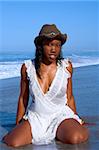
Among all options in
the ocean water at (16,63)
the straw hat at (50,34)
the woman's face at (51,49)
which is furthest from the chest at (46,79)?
the ocean water at (16,63)

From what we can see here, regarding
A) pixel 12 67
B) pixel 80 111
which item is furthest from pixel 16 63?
pixel 80 111

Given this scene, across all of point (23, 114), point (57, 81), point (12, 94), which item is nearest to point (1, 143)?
point (23, 114)

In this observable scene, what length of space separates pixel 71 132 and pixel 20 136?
0.56 m

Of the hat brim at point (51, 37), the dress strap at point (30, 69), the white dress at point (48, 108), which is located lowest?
the white dress at point (48, 108)

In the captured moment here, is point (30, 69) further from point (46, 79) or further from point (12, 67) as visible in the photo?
point (12, 67)

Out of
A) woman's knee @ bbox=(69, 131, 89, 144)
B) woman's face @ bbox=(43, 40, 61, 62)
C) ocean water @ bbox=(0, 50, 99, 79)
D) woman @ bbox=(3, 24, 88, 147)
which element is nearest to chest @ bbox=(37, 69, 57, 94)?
woman @ bbox=(3, 24, 88, 147)

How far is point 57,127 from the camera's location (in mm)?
4645

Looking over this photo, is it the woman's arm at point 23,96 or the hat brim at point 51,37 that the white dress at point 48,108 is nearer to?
the woman's arm at point 23,96

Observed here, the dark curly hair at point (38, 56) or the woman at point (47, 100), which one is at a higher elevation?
the dark curly hair at point (38, 56)

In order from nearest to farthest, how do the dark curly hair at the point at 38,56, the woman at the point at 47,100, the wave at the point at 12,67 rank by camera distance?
the woman at the point at 47,100
the dark curly hair at the point at 38,56
the wave at the point at 12,67

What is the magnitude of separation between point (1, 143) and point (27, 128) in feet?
1.08

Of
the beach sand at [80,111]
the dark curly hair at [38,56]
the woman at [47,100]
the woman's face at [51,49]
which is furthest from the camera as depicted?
the dark curly hair at [38,56]

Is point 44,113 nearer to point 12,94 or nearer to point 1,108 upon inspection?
point 1,108

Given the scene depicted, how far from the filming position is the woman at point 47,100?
15.1ft
